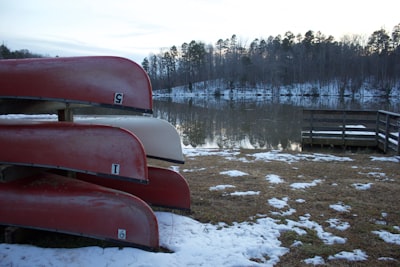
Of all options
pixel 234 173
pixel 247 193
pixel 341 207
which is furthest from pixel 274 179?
pixel 341 207

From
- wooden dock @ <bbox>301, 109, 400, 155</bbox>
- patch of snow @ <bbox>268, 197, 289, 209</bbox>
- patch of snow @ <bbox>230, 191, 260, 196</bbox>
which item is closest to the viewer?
patch of snow @ <bbox>268, 197, 289, 209</bbox>

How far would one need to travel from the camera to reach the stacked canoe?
2.98 metres

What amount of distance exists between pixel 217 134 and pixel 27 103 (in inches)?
446

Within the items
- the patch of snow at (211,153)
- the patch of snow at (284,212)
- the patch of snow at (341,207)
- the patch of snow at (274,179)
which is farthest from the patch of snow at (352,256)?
the patch of snow at (211,153)

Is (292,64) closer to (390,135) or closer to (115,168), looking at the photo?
(390,135)

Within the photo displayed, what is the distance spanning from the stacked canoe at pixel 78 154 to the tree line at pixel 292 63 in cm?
6357

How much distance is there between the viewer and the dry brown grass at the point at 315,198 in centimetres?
315

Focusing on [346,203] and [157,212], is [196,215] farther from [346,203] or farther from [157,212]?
[346,203]

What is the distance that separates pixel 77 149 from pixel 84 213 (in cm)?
61

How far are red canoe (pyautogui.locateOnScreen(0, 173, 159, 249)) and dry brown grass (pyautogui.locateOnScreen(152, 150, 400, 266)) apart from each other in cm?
105

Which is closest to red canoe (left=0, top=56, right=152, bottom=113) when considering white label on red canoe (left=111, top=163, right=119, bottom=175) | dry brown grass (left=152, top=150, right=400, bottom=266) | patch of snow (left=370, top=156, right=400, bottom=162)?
white label on red canoe (left=111, top=163, right=119, bottom=175)

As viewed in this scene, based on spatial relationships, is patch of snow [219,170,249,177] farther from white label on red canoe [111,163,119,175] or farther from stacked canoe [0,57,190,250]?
white label on red canoe [111,163,119,175]

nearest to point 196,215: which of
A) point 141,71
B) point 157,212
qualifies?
point 157,212

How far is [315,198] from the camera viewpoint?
4.61m
